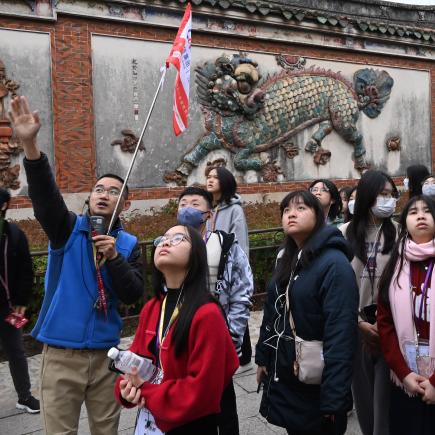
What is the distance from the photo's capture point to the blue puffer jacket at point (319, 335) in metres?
2.32

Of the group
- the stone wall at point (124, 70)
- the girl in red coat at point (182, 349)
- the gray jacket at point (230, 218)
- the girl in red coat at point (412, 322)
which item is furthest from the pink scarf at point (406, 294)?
the stone wall at point (124, 70)

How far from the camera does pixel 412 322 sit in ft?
8.35

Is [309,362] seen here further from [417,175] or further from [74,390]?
[417,175]

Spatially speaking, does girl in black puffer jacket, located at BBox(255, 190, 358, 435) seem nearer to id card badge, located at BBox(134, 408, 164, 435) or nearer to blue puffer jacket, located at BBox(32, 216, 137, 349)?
id card badge, located at BBox(134, 408, 164, 435)

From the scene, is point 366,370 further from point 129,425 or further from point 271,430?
point 129,425

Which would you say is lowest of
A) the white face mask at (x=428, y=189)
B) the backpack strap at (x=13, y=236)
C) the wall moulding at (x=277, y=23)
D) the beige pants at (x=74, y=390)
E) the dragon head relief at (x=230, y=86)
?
the beige pants at (x=74, y=390)

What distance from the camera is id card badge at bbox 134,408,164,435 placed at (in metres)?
2.12

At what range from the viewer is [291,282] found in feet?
8.59

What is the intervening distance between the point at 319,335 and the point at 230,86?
7.62m

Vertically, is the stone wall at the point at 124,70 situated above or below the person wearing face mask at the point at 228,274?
above

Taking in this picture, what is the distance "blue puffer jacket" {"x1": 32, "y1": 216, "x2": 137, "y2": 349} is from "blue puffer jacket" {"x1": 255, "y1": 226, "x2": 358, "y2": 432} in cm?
86

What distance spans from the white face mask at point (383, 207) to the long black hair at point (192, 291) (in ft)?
4.92

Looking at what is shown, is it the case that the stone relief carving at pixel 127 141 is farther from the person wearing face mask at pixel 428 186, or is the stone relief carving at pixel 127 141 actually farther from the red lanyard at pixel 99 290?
the red lanyard at pixel 99 290

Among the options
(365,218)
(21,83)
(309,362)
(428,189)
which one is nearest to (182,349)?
(309,362)
